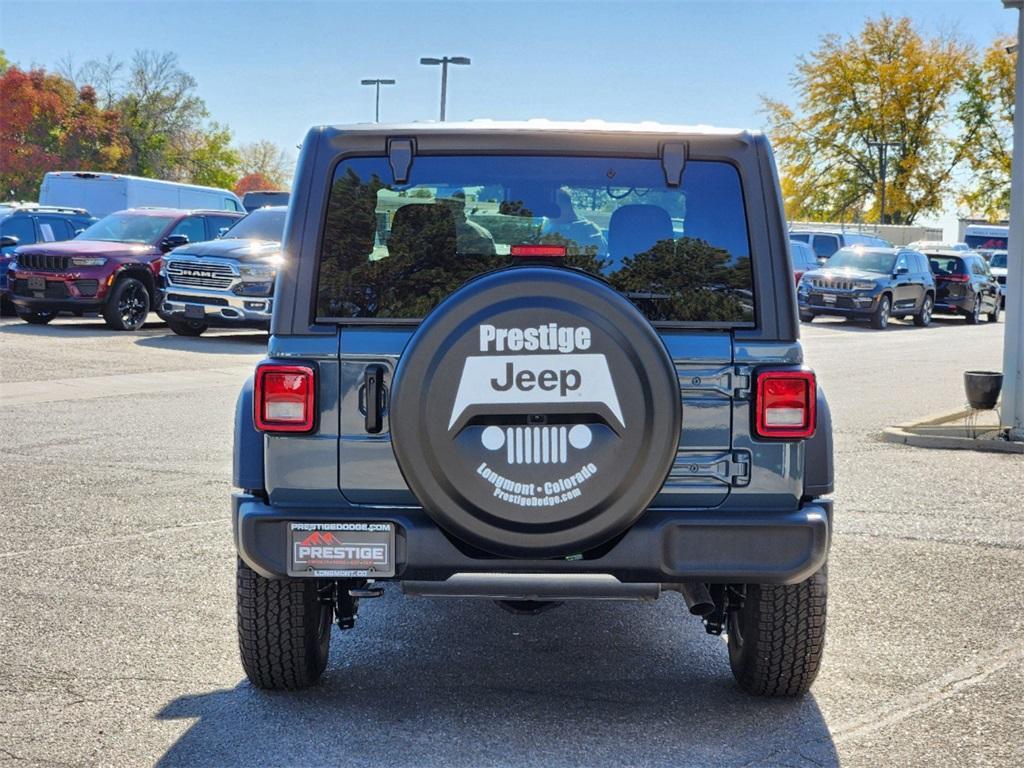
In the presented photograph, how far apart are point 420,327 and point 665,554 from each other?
3.17 feet

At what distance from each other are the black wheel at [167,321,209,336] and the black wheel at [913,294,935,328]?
18.1 meters

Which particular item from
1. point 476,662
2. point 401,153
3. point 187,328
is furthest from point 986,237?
point 401,153

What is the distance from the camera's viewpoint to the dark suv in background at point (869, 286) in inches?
1173

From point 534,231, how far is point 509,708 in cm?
153

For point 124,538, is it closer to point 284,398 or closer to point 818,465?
point 284,398

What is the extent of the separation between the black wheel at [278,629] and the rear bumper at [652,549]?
27 cm

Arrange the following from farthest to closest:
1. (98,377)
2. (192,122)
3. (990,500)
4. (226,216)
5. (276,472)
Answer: (192,122)
(226,216)
(98,377)
(990,500)
(276,472)

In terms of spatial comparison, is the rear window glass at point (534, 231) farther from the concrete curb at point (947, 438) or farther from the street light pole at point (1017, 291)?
the street light pole at point (1017, 291)

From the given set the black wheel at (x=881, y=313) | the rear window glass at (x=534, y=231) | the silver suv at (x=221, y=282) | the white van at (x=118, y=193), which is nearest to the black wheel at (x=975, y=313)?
the black wheel at (x=881, y=313)

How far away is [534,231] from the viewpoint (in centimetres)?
429

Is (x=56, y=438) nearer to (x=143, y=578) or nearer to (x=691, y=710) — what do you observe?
(x=143, y=578)

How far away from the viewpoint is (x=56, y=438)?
1070 centimetres

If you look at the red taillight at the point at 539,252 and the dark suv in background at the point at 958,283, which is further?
the dark suv in background at the point at 958,283

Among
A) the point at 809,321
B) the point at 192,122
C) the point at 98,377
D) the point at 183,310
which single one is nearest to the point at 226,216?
the point at 183,310
